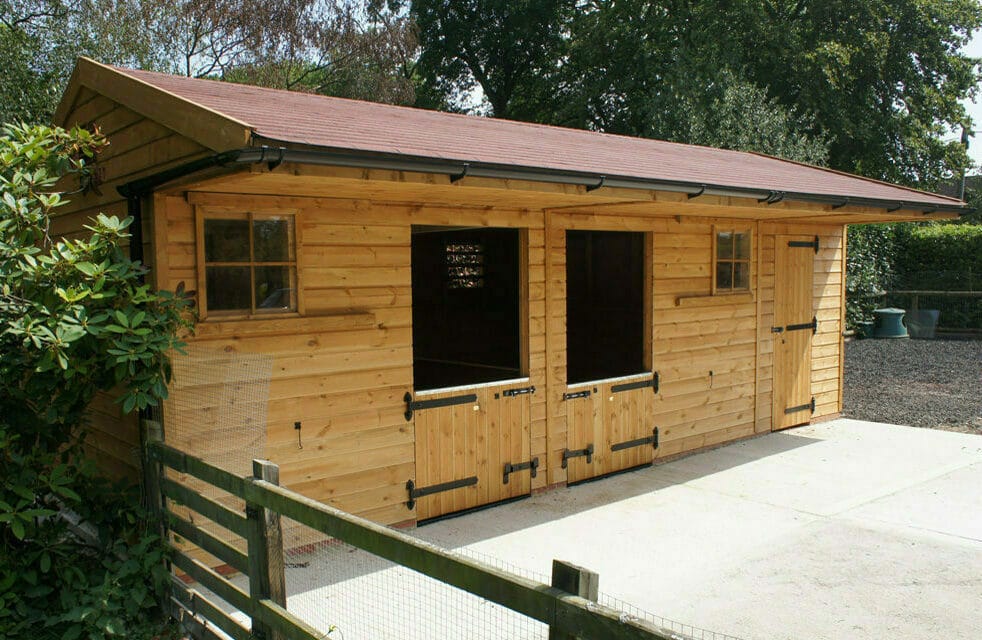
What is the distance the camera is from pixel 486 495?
18.2 feet

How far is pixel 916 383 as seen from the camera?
10992mm

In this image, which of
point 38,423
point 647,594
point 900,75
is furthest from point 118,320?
point 900,75

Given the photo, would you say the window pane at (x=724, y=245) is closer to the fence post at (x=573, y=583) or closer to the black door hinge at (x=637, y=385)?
the black door hinge at (x=637, y=385)

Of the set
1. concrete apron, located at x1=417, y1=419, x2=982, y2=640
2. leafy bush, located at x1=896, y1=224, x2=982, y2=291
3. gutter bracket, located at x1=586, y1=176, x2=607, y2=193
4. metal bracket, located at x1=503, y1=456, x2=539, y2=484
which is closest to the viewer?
concrete apron, located at x1=417, y1=419, x2=982, y2=640

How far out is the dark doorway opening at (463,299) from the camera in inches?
378

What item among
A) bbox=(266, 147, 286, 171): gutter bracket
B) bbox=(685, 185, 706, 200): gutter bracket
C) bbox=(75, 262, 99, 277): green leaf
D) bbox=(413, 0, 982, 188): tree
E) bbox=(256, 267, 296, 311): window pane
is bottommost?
bbox=(256, 267, 296, 311): window pane

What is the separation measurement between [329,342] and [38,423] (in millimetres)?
1569

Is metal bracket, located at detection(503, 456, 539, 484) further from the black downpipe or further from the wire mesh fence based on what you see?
the black downpipe

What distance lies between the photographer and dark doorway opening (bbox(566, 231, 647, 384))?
8.62 metres

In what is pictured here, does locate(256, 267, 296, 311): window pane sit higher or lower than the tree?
lower

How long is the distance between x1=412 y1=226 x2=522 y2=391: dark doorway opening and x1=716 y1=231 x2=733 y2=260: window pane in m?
2.76

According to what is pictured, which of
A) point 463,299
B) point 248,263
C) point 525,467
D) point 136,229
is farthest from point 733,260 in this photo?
point 136,229

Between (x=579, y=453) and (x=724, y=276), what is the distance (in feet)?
8.03

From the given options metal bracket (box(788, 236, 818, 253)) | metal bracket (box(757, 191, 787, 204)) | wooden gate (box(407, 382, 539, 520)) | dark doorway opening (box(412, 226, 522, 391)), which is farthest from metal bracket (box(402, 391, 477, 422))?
metal bracket (box(788, 236, 818, 253))
